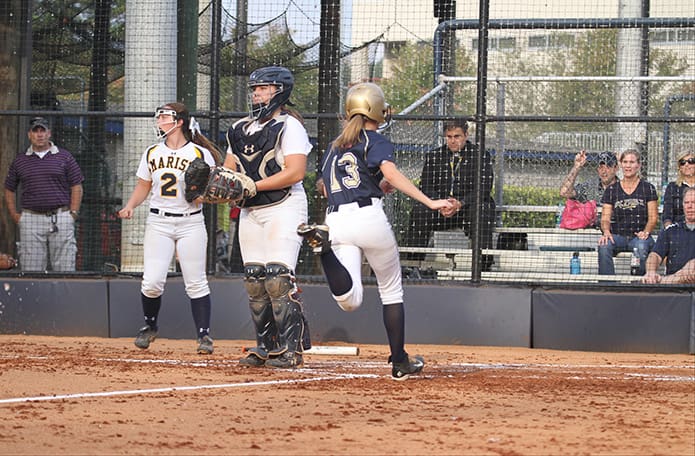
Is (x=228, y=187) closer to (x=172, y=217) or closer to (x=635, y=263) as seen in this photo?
(x=172, y=217)

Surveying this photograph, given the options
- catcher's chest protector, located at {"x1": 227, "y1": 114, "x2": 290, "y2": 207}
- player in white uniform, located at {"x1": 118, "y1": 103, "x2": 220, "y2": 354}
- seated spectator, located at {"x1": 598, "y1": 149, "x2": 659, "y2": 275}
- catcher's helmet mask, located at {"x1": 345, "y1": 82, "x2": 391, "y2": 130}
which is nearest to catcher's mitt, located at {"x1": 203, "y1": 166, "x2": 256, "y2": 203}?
catcher's chest protector, located at {"x1": 227, "y1": 114, "x2": 290, "y2": 207}

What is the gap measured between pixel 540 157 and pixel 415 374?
5079 mm

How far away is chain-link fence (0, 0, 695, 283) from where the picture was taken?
35.3 feet

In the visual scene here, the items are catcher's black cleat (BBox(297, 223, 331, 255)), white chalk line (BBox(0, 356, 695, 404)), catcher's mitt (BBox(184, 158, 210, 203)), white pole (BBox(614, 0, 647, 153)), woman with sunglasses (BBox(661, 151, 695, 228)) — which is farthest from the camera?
white pole (BBox(614, 0, 647, 153))

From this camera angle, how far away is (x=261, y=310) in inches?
300

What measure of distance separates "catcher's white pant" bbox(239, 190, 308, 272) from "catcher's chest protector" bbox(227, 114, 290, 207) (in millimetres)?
71

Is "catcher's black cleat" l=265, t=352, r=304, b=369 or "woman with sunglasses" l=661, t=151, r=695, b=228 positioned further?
"woman with sunglasses" l=661, t=151, r=695, b=228

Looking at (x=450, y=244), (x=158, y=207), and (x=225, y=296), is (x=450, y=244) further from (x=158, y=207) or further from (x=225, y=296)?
(x=158, y=207)

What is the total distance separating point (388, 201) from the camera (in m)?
11.2

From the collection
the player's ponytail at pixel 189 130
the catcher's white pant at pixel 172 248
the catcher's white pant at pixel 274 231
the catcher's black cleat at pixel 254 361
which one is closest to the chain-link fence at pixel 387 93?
the player's ponytail at pixel 189 130

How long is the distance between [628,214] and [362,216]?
4666 millimetres

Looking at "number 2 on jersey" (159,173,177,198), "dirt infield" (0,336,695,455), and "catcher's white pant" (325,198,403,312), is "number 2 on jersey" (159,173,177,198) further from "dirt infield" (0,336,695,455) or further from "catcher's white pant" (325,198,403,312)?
"catcher's white pant" (325,198,403,312)

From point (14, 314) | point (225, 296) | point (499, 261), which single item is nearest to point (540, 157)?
point (499, 261)

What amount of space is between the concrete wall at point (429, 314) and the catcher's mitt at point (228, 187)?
138 inches
